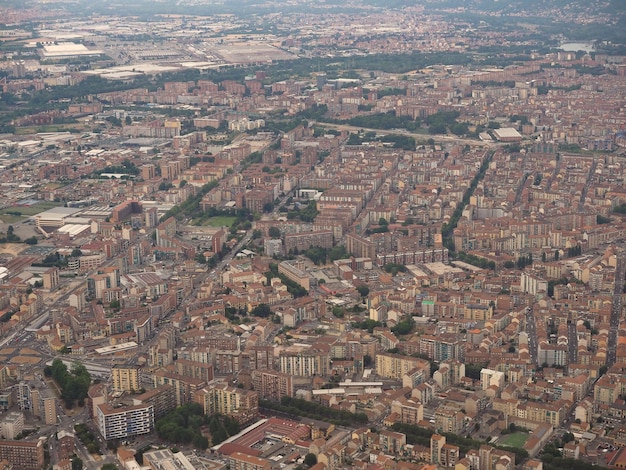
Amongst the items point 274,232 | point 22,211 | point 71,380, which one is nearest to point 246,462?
point 71,380

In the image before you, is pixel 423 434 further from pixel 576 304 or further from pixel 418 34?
pixel 418 34

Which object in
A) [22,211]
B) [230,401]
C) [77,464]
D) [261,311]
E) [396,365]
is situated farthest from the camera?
[22,211]

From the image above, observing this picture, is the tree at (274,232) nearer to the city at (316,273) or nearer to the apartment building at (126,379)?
the city at (316,273)

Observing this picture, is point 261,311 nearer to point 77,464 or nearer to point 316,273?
point 316,273

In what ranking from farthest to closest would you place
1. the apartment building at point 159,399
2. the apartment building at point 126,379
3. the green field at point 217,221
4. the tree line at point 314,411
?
the green field at point 217,221
the apartment building at point 126,379
the apartment building at point 159,399
the tree line at point 314,411

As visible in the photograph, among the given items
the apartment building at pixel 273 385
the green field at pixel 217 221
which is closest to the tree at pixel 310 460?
the apartment building at pixel 273 385
